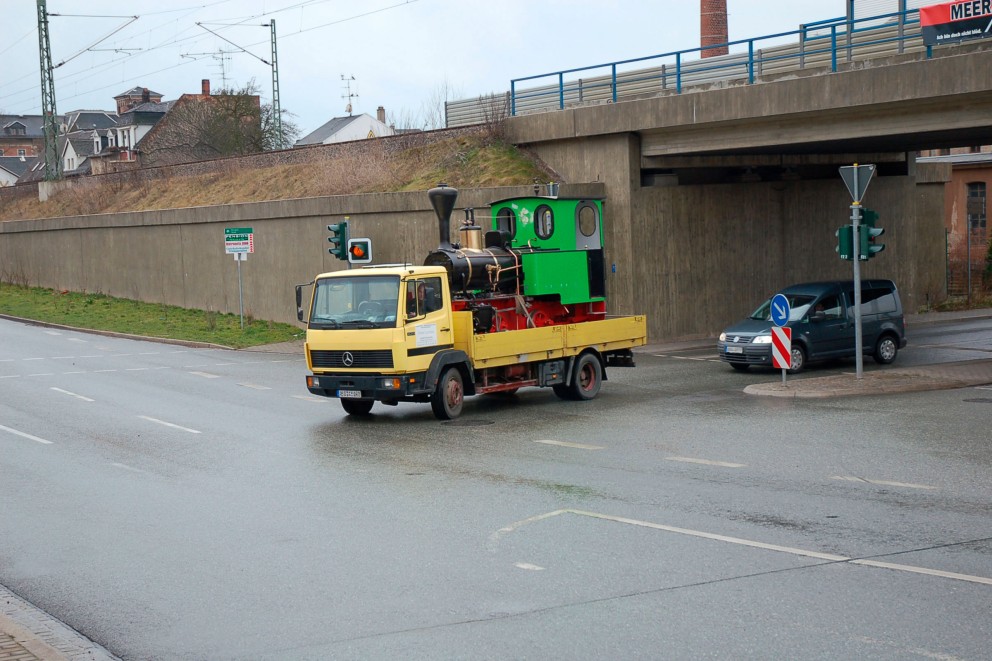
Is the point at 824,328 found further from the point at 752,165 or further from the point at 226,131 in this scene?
the point at 226,131

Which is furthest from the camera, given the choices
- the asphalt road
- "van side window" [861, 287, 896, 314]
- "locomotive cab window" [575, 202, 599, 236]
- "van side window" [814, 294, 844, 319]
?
"van side window" [861, 287, 896, 314]

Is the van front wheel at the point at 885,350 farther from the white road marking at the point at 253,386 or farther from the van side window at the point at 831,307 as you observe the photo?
the white road marking at the point at 253,386

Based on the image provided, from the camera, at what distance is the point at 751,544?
918 centimetres

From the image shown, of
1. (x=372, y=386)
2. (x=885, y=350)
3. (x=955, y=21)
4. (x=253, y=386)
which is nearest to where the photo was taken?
(x=372, y=386)

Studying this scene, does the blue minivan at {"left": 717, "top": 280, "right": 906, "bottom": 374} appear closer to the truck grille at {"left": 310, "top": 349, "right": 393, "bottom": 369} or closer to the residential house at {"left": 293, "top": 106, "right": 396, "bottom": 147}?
the truck grille at {"left": 310, "top": 349, "right": 393, "bottom": 369}

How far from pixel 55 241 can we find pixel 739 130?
1342 inches

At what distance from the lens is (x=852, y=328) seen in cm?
2375

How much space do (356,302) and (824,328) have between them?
35.1 ft

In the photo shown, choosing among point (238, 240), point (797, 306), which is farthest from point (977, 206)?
point (238, 240)

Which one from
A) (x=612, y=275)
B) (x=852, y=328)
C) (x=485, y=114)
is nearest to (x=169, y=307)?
(x=485, y=114)

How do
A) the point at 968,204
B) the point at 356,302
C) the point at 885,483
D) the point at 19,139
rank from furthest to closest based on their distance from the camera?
the point at 19,139
the point at 968,204
the point at 356,302
the point at 885,483

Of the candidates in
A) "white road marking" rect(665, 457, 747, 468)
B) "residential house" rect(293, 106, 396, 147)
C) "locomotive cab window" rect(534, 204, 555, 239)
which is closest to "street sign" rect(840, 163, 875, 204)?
"locomotive cab window" rect(534, 204, 555, 239)

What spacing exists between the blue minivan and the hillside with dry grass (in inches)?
394

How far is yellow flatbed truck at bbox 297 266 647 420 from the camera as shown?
16891mm
